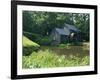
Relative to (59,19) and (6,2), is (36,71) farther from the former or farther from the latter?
(6,2)

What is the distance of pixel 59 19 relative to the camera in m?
2.13

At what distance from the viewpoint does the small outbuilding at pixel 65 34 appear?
2.11 meters

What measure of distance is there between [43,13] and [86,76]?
757mm

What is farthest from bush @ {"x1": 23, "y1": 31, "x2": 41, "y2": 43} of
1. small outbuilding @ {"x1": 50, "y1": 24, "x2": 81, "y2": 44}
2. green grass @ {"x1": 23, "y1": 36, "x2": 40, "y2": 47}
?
small outbuilding @ {"x1": 50, "y1": 24, "x2": 81, "y2": 44}

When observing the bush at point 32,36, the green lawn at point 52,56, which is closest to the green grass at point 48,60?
the green lawn at point 52,56

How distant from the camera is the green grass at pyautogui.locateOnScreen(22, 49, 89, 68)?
2041 mm

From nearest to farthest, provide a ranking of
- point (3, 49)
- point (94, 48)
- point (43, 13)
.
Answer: point (3, 49), point (43, 13), point (94, 48)

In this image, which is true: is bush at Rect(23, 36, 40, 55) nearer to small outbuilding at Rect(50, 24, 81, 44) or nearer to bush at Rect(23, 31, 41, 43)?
bush at Rect(23, 31, 41, 43)

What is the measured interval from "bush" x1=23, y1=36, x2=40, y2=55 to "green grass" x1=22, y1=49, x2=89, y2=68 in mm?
39

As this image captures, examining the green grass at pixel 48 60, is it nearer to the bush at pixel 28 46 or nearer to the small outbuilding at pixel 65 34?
the bush at pixel 28 46

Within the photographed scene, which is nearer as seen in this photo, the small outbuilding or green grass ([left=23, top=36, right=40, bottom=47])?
green grass ([left=23, top=36, right=40, bottom=47])

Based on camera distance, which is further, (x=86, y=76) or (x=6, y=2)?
(x=86, y=76)

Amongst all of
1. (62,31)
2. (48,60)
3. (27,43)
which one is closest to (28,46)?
(27,43)

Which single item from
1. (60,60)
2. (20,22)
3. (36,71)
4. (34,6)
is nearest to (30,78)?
(36,71)
